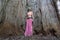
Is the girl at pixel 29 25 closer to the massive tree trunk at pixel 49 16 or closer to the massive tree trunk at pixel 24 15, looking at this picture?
the massive tree trunk at pixel 24 15

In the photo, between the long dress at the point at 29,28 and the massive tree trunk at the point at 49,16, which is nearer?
the long dress at the point at 29,28

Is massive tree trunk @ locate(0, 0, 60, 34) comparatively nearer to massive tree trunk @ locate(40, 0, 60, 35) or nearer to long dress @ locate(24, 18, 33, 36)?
massive tree trunk @ locate(40, 0, 60, 35)

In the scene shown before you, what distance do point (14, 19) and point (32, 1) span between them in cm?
53

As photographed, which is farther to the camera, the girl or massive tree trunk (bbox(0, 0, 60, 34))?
massive tree trunk (bbox(0, 0, 60, 34))

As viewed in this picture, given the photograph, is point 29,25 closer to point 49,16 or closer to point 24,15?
point 24,15

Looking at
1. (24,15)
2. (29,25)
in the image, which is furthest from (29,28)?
(24,15)

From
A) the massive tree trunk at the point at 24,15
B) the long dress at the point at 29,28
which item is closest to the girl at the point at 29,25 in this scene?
the long dress at the point at 29,28

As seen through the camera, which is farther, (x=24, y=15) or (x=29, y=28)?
(x=24, y=15)

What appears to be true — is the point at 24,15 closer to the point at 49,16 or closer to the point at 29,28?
the point at 29,28

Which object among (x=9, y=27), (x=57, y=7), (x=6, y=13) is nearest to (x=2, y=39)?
(x=9, y=27)

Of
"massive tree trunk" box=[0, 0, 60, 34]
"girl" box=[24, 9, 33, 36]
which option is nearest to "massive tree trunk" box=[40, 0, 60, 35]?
"massive tree trunk" box=[0, 0, 60, 34]

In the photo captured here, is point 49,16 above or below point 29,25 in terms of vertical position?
above

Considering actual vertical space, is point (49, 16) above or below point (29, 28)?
above

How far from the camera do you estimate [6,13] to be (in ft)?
13.8
